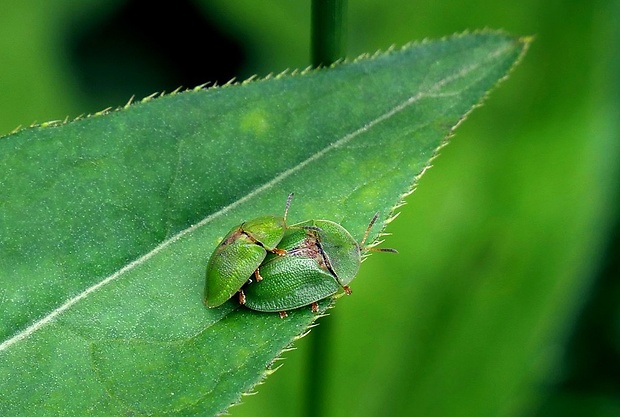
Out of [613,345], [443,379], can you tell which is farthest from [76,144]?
[613,345]

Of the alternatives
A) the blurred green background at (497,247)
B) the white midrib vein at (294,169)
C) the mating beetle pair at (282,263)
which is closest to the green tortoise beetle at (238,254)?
the mating beetle pair at (282,263)

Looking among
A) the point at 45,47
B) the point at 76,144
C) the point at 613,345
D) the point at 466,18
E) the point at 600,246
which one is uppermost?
the point at 45,47

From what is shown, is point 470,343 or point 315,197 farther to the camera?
point 470,343

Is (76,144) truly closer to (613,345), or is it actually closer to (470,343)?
(470,343)

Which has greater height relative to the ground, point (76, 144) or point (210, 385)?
point (76, 144)

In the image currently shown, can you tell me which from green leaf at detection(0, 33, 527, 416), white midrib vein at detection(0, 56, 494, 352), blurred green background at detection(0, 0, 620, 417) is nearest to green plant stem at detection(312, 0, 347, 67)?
green leaf at detection(0, 33, 527, 416)

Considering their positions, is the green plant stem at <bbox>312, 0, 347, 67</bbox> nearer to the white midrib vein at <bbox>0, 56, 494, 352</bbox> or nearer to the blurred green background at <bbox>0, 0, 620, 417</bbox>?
the white midrib vein at <bbox>0, 56, 494, 352</bbox>

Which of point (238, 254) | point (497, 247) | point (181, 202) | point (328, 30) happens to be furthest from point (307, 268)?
point (497, 247)

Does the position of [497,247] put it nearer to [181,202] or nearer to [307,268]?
[307,268]
